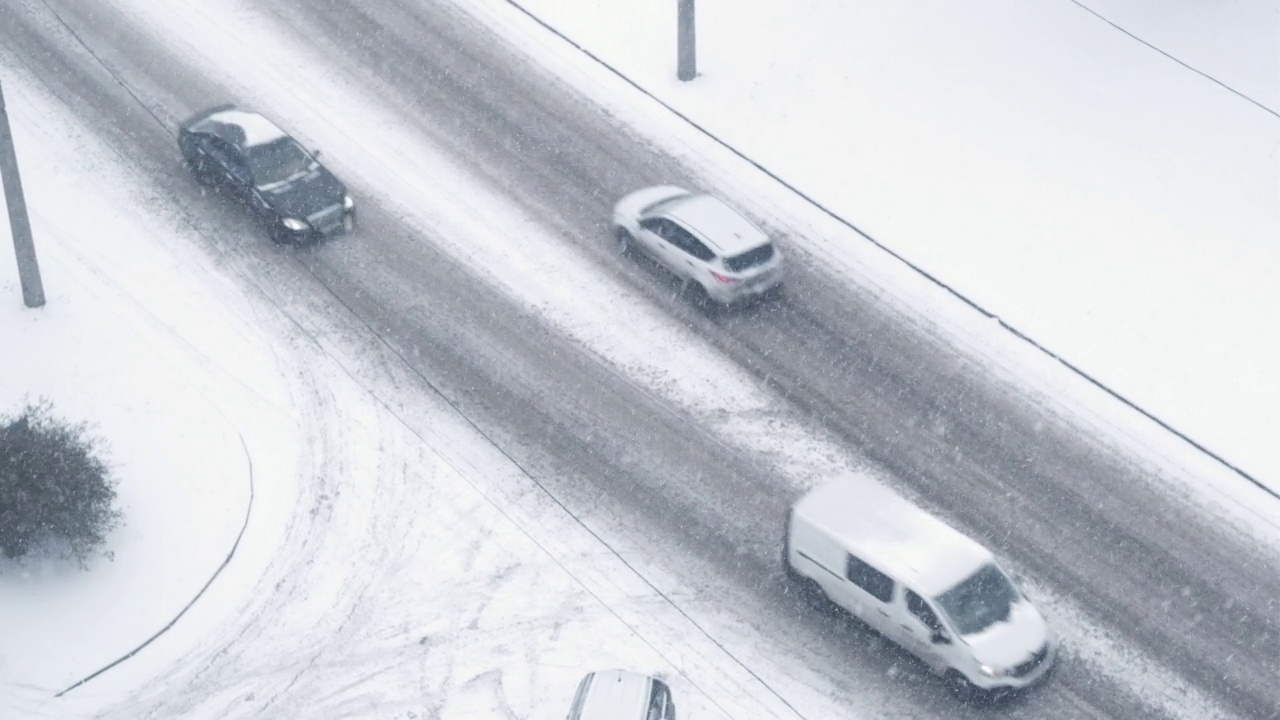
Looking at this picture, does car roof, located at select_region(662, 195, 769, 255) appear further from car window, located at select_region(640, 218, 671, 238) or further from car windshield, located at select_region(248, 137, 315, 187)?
car windshield, located at select_region(248, 137, 315, 187)

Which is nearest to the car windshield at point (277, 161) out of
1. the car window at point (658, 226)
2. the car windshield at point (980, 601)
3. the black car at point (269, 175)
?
the black car at point (269, 175)

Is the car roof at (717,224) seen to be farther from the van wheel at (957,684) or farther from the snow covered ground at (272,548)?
the van wheel at (957,684)

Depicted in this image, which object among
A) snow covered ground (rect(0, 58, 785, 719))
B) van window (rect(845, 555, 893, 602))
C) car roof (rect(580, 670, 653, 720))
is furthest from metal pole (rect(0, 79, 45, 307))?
van window (rect(845, 555, 893, 602))

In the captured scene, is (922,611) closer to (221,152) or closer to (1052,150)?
(1052,150)

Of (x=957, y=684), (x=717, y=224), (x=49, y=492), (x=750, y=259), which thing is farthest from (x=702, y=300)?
(x=49, y=492)

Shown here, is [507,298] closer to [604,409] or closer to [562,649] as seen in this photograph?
[604,409]
